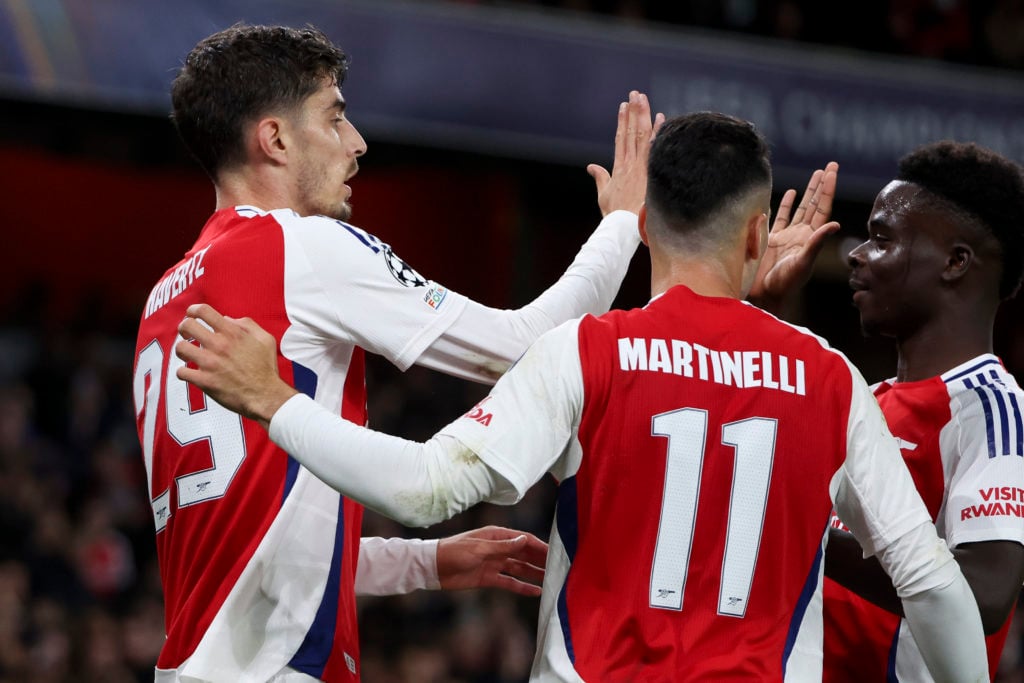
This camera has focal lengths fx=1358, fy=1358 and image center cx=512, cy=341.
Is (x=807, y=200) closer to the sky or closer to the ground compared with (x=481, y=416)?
closer to the sky

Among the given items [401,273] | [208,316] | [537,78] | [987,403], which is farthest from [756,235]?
[537,78]

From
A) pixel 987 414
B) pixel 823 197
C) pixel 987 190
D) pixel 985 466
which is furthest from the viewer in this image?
pixel 823 197

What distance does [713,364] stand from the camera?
108 inches

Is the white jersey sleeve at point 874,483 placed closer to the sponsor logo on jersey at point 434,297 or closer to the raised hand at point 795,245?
the raised hand at point 795,245

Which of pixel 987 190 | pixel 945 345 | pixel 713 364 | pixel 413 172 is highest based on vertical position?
pixel 413 172

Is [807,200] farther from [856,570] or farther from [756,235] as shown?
[856,570]

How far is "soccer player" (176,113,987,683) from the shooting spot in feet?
8.66

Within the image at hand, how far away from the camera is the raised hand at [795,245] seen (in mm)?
3541

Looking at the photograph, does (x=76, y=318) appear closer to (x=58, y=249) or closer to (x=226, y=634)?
(x=58, y=249)

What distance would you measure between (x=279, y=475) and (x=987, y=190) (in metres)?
2.00

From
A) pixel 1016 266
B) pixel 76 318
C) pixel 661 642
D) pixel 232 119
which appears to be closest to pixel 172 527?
pixel 232 119

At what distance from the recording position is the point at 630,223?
3.45 meters

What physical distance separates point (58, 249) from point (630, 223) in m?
11.0

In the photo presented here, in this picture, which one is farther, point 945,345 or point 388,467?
point 945,345
